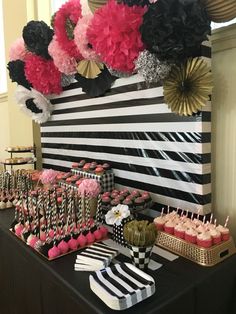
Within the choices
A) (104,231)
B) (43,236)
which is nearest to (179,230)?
(104,231)

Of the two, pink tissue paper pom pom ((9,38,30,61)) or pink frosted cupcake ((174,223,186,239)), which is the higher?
pink tissue paper pom pom ((9,38,30,61))

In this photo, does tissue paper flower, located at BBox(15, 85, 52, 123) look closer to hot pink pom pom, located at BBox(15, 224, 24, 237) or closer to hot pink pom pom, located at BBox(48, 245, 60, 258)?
hot pink pom pom, located at BBox(15, 224, 24, 237)

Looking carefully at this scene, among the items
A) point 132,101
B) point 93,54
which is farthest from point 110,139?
point 93,54

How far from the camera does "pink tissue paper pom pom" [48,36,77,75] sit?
1677mm

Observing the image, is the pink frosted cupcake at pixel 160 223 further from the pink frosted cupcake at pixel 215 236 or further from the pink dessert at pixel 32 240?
the pink dessert at pixel 32 240

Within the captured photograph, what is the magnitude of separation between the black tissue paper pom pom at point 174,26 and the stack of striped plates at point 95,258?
769 mm

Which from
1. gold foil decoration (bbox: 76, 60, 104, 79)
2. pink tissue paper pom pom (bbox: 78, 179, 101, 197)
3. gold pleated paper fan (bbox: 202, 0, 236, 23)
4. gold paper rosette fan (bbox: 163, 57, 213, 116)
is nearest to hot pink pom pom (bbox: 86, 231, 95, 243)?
pink tissue paper pom pom (bbox: 78, 179, 101, 197)

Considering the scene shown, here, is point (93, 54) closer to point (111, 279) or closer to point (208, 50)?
point (208, 50)

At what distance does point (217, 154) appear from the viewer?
1295 mm

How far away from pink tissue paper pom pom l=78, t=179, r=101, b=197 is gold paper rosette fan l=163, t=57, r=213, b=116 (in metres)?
0.56

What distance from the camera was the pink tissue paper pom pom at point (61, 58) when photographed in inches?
66.0

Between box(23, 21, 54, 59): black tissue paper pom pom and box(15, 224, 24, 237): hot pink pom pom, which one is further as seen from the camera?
box(23, 21, 54, 59): black tissue paper pom pom

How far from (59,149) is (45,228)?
1.01m

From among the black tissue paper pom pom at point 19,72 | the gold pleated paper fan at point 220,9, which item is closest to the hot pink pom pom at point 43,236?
the gold pleated paper fan at point 220,9
